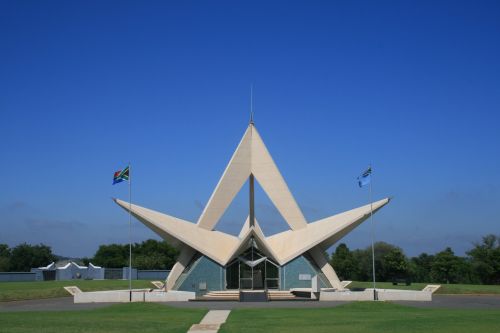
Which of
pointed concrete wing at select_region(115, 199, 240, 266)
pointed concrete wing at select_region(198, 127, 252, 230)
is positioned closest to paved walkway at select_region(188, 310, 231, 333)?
pointed concrete wing at select_region(115, 199, 240, 266)

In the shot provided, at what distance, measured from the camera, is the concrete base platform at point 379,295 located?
29219mm

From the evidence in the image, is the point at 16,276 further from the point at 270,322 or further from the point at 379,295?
the point at 270,322

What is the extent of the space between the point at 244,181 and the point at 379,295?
43.3ft

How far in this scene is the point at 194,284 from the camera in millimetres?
35125

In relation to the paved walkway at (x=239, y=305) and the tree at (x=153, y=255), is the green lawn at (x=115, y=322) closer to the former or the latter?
the paved walkway at (x=239, y=305)

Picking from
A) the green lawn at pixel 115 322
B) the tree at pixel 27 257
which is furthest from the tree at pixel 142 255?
the green lawn at pixel 115 322

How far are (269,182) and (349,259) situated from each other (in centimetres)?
3044

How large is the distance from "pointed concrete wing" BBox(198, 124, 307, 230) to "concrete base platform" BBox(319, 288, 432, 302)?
921 centimetres

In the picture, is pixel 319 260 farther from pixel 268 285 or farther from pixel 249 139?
pixel 249 139

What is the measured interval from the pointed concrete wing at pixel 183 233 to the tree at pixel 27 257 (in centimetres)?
6054

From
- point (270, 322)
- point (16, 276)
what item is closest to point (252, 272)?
point (270, 322)

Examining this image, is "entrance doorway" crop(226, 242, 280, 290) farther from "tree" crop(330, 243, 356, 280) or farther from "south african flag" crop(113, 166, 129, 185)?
"tree" crop(330, 243, 356, 280)

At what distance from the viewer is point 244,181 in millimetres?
38438

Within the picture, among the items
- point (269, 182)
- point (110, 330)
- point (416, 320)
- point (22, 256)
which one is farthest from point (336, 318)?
point (22, 256)
